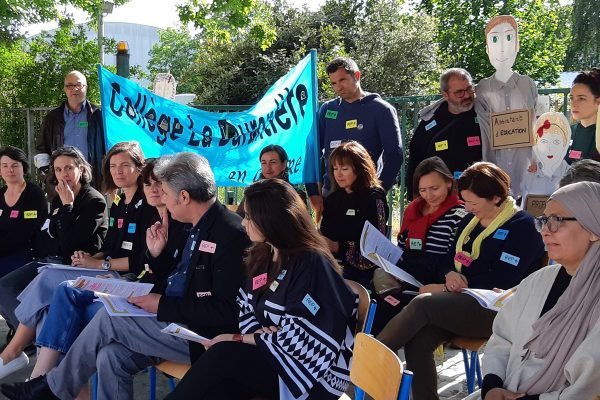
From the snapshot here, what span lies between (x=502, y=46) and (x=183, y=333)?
3256 millimetres

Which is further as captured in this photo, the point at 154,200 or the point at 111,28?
the point at 111,28

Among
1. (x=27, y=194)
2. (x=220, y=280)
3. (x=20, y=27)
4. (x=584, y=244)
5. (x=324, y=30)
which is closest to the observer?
(x=584, y=244)

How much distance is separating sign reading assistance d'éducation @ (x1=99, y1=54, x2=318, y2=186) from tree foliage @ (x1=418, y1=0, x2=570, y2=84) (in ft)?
60.2

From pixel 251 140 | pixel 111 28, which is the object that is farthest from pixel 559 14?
pixel 111 28

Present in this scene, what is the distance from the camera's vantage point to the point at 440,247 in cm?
450

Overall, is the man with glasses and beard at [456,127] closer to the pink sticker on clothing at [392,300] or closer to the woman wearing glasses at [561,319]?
the pink sticker on clothing at [392,300]

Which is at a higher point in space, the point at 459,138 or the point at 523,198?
the point at 459,138

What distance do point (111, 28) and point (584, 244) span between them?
2641 inches

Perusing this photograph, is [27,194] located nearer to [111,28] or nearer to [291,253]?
[291,253]

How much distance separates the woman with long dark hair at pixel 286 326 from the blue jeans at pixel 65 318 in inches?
49.0

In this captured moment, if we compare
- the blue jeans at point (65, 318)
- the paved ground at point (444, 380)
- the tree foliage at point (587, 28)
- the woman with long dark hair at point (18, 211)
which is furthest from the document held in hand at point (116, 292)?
the tree foliage at point (587, 28)

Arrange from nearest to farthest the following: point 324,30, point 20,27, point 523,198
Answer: point 523,198, point 20,27, point 324,30

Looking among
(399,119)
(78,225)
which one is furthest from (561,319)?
(399,119)

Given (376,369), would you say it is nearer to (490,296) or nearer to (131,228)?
(490,296)
